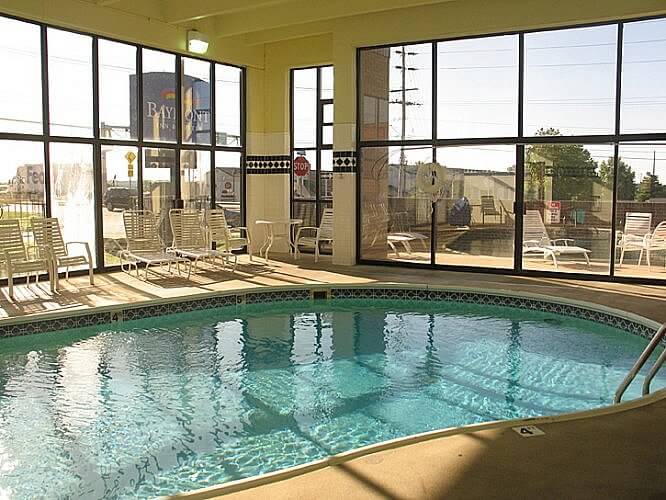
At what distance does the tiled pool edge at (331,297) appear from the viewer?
7.02m

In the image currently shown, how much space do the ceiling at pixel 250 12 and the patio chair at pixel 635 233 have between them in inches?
150

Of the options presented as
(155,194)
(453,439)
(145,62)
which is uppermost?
(145,62)

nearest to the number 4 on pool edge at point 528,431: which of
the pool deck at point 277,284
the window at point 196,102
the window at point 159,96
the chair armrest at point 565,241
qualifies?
the pool deck at point 277,284

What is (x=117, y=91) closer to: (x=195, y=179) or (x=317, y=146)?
(x=195, y=179)

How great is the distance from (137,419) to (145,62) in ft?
23.0

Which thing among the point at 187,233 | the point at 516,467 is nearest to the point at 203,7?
the point at 187,233

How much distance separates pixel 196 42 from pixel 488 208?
16.4 feet

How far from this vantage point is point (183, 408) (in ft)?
16.7

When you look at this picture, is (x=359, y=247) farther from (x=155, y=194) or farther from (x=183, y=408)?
(x=183, y=408)

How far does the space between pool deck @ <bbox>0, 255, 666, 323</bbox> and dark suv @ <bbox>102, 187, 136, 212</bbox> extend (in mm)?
1001

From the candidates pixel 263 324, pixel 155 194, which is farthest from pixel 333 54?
pixel 263 324

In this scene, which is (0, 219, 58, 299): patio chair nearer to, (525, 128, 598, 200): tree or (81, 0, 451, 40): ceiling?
(81, 0, 451, 40): ceiling

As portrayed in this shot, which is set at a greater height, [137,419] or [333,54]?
[333,54]

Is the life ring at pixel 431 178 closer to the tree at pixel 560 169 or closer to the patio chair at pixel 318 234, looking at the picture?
the tree at pixel 560 169
